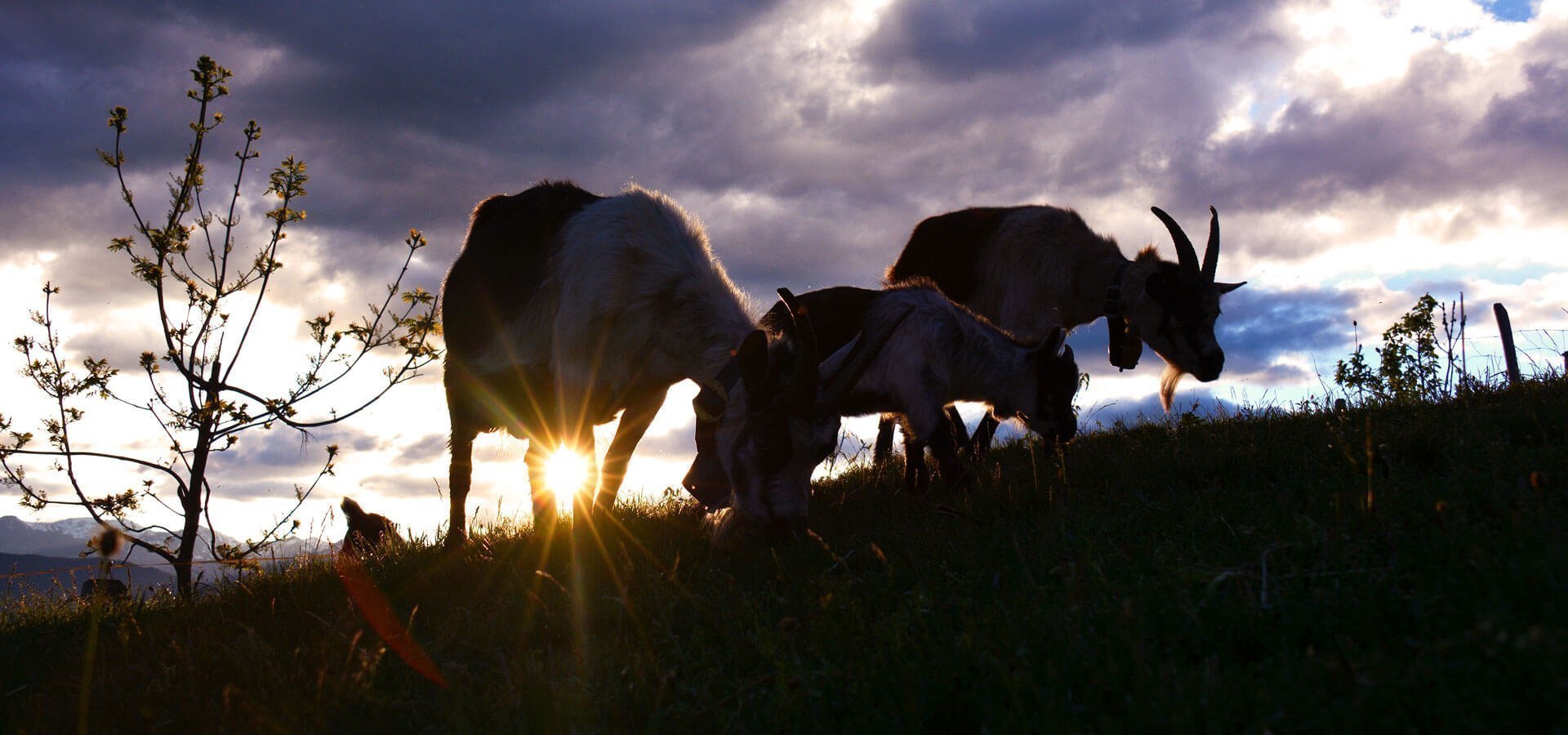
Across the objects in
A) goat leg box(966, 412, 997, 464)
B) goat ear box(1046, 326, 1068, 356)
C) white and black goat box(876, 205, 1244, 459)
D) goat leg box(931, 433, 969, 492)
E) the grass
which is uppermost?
white and black goat box(876, 205, 1244, 459)

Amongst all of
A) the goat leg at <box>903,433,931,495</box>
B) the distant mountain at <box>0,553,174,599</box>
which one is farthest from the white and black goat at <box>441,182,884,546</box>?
the distant mountain at <box>0,553,174,599</box>

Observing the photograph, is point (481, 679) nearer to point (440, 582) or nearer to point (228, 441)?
point (440, 582)

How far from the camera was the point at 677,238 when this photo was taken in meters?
6.89

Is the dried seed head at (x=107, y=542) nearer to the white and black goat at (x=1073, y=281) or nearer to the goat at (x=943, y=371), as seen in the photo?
the goat at (x=943, y=371)

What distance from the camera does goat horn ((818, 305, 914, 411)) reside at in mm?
5590

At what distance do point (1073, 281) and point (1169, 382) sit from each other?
1.45 metres

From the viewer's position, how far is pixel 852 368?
575 cm

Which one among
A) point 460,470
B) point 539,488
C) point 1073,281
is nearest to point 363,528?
point 460,470

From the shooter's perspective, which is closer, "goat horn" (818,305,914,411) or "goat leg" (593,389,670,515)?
"goat horn" (818,305,914,411)

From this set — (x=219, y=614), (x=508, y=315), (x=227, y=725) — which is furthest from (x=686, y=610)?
(x=508, y=315)

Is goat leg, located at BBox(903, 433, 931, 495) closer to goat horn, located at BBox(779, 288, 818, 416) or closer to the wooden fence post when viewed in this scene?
goat horn, located at BBox(779, 288, 818, 416)

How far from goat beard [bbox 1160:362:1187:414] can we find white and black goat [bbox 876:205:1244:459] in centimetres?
1

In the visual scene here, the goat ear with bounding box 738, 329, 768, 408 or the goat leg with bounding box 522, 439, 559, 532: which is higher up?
the goat ear with bounding box 738, 329, 768, 408

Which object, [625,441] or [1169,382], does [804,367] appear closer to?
[625,441]
